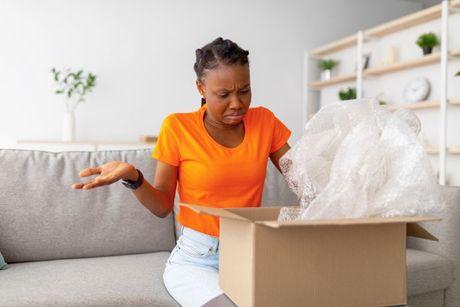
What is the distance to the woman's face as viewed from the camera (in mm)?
1267

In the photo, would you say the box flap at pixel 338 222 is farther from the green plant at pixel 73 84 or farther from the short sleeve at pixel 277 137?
the green plant at pixel 73 84

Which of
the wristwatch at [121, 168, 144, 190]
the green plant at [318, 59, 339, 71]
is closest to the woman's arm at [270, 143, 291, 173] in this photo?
the wristwatch at [121, 168, 144, 190]

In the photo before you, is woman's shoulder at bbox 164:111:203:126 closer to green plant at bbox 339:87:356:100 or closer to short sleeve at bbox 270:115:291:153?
short sleeve at bbox 270:115:291:153

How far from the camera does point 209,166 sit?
51.1 inches

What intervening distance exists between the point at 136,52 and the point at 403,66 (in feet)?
8.61

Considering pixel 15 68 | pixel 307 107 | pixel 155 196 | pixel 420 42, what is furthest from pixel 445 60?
pixel 15 68

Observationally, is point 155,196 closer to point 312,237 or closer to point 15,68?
point 312,237

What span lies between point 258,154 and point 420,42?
337cm

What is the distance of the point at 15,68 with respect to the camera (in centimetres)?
455

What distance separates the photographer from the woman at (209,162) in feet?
4.15

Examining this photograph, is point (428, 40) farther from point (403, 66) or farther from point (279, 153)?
point (279, 153)

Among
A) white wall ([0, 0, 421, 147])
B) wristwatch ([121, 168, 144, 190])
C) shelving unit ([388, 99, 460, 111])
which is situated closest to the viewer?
wristwatch ([121, 168, 144, 190])

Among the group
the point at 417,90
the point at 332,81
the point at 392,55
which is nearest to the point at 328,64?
the point at 332,81

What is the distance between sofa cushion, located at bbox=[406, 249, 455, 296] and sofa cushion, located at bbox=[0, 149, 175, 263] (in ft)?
3.02
